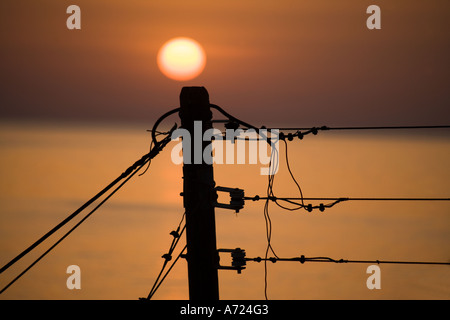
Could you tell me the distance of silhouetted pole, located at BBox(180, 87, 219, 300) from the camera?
448 inches

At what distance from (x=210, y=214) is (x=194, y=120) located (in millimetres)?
1251

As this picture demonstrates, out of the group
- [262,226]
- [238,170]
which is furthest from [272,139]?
[238,170]

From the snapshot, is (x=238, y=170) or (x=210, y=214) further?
(x=238, y=170)

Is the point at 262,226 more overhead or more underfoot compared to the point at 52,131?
more underfoot

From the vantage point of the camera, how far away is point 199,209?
11469 millimetres

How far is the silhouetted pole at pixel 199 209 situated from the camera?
37.3ft

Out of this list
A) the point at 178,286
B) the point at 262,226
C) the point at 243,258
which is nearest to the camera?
the point at 243,258

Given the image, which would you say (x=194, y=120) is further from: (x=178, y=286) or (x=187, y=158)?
(x=178, y=286)

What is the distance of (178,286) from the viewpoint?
3719 cm
